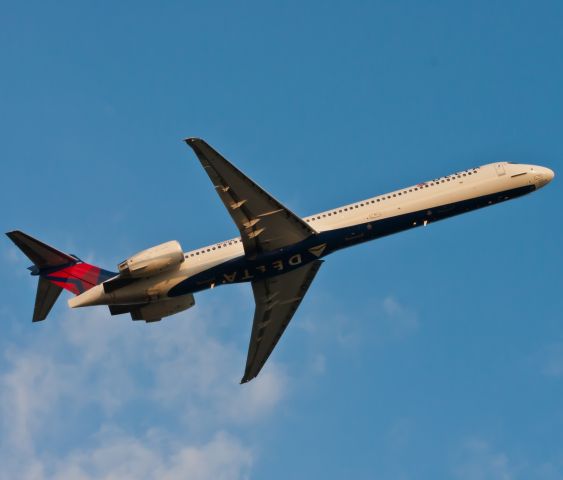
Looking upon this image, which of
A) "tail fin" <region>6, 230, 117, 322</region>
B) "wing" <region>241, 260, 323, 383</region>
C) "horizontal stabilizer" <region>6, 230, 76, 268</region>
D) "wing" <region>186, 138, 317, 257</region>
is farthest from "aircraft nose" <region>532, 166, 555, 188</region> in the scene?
"horizontal stabilizer" <region>6, 230, 76, 268</region>

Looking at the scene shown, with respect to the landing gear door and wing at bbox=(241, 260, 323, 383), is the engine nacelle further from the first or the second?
the landing gear door

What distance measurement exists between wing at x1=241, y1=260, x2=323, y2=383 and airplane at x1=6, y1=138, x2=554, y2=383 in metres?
0.14

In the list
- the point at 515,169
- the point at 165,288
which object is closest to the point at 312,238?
the point at 165,288

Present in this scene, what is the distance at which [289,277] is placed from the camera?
204ft

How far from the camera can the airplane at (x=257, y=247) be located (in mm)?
56844

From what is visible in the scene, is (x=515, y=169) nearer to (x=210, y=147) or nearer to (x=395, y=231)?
(x=395, y=231)

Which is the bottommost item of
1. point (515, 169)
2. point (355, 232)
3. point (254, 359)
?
point (254, 359)

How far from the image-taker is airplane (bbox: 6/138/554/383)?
56844 millimetres

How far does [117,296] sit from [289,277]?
38.4 ft

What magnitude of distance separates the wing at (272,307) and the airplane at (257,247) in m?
0.14

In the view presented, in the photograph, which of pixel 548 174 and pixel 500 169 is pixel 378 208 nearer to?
pixel 500 169

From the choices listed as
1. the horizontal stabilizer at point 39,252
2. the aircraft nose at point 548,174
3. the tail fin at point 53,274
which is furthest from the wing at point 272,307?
the aircraft nose at point 548,174

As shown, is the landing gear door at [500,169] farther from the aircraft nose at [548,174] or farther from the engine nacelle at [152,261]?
the engine nacelle at [152,261]

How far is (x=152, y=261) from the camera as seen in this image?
5688 cm
